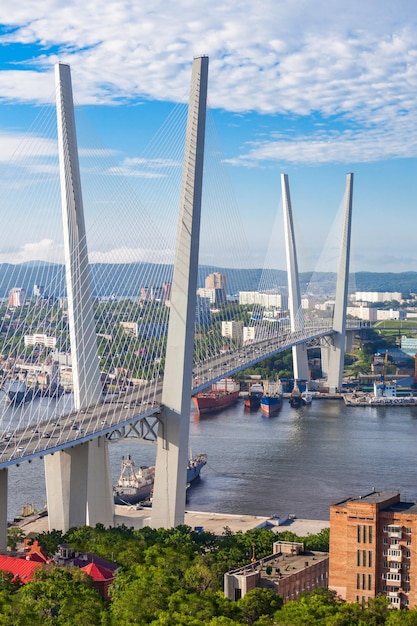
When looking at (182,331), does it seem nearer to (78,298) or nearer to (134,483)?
(78,298)

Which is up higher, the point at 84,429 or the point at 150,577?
the point at 84,429

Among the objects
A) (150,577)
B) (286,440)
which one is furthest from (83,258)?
(286,440)

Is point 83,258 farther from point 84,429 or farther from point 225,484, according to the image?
point 225,484

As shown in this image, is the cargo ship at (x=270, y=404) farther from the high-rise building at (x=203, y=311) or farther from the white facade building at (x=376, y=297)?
the white facade building at (x=376, y=297)

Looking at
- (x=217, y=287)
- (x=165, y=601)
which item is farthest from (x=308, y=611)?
(x=217, y=287)

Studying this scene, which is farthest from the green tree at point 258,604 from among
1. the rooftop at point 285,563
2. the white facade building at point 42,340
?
the white facade building at point 42,340
